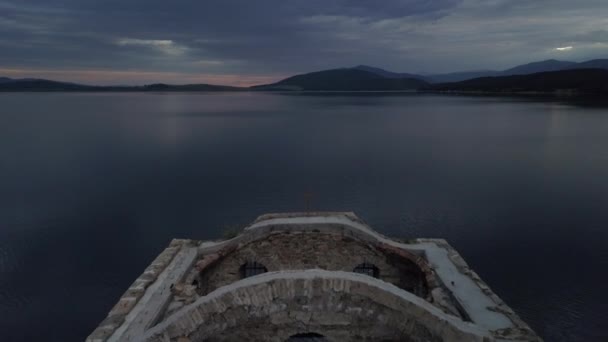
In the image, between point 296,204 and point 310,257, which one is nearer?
point 310,257

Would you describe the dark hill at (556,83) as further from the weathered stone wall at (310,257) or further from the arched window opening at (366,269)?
Result: the weathered stone wall at (310,257)

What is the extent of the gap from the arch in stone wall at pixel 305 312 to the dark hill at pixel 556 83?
457 ft

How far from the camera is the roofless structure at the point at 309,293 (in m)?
8.48

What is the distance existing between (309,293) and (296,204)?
1975 centimetres

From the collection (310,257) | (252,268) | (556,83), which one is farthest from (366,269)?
(556,83)

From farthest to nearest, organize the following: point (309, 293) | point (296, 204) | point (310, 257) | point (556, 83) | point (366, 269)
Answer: point (556, 83), point (296, 204), point (366, 269), point (310, 257), point (309, 293)

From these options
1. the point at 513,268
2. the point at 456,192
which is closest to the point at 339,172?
the point at 456,192

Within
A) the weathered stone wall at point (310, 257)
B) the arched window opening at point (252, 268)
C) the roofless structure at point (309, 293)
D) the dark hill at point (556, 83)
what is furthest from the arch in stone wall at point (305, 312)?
the dark hill at point (556, 83)

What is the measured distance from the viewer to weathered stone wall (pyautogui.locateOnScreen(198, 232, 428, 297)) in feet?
43.3

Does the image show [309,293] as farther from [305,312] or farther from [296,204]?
[296,204]

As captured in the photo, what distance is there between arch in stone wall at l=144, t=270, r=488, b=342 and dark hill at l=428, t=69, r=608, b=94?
139174 millimetres

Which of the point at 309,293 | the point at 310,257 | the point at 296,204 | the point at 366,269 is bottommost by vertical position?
the point at 296,204

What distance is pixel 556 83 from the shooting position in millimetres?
140125

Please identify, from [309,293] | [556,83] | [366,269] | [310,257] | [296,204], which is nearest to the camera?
[309,293]
